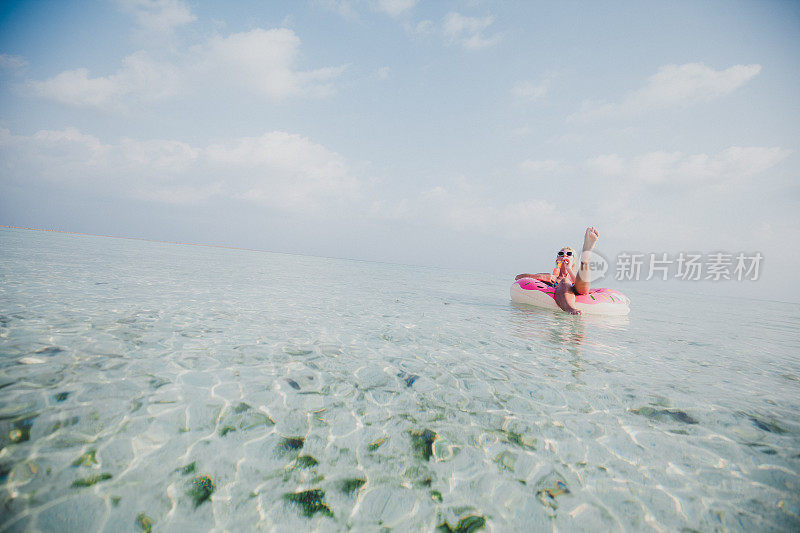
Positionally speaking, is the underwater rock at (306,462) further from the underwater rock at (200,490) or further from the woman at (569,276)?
the woman at (569,276)

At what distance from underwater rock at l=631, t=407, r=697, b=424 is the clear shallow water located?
0.03 metres

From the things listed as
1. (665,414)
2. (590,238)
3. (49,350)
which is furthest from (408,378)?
(590,238)

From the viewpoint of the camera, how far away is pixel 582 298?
11.0m

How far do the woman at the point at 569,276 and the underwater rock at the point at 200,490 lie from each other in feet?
29.0

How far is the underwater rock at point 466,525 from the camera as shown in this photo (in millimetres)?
1918

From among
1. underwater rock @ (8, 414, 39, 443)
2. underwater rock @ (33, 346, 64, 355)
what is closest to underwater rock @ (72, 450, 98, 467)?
underwater rock @ (8, 414, 39, 443)

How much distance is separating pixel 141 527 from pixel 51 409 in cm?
185

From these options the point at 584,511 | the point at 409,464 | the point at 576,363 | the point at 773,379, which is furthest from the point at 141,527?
the point at 773,379

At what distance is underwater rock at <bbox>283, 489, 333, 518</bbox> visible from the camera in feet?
6.51

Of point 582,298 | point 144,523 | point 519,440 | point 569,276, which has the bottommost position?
point 144,523

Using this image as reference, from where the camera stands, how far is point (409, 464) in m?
2.46

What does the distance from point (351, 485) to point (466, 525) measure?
79 centimetres

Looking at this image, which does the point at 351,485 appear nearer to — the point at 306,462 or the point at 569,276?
the point at 306,462

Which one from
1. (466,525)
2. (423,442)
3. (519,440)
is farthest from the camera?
(519,440)
